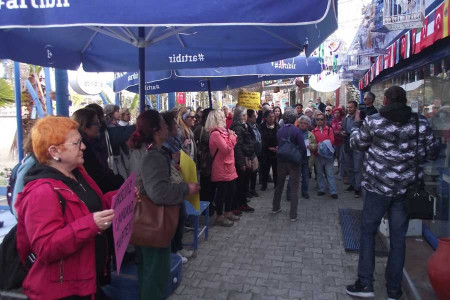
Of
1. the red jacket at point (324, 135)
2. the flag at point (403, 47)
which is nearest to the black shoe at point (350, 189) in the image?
the red jacket at point (324, 135)

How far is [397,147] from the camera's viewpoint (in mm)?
3133

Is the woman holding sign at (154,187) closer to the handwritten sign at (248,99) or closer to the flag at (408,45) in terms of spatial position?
the flag at (408,45)

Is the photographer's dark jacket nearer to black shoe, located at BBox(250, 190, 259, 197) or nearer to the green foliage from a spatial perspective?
black shoe, located at BBox(250, 190, 259, 197)

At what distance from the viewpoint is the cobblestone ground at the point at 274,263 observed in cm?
363

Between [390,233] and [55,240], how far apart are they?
2819mm

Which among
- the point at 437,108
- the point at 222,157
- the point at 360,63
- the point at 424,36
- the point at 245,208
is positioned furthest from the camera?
the point at 360,63

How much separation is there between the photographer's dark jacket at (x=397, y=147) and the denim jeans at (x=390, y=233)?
0.11 meters

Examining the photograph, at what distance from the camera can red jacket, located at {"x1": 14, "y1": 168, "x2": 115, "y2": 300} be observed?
5.75 feet

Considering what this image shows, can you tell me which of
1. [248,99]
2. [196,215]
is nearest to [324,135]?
[248,99]

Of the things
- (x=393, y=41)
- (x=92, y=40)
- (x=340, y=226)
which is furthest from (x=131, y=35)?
(x=393, y=41)

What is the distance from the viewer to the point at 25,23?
2.11m

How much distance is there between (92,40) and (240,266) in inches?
140

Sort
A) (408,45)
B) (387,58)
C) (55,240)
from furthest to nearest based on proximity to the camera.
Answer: (387,58) < (408,45) < (55,240)

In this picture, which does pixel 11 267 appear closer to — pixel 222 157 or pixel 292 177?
pixel 222 157
